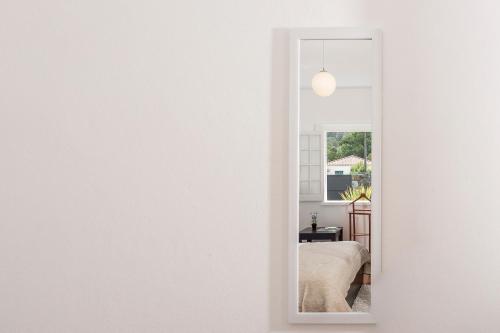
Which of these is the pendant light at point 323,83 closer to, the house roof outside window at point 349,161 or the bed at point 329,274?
the house roof outside window at point 349,161

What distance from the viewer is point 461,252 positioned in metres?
1.95

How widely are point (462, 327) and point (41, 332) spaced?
146 centimetres

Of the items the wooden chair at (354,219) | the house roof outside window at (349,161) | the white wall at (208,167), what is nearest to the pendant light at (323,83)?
the white wall at (208,167)

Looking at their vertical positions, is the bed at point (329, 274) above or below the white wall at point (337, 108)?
below

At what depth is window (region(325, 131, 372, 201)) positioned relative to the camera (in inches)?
77.3

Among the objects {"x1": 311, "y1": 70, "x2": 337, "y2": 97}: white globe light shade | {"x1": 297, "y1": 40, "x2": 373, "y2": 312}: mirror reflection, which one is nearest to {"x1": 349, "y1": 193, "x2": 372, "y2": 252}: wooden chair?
{"x1": 297, "y1": 40, "x2": 373, "y2": 312}: mirror reflection

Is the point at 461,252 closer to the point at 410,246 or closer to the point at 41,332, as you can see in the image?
the point at 410,246

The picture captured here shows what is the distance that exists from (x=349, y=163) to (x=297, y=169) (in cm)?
18

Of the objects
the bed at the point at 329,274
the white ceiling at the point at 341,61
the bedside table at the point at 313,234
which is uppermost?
the white ceiling at the point at 341,61

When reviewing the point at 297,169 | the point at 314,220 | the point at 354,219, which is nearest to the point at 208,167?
the point at 297,169

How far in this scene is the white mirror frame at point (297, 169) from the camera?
1.94 metres

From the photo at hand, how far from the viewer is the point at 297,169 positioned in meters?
1.97

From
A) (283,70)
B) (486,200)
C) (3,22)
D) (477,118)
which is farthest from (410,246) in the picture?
(3,22)

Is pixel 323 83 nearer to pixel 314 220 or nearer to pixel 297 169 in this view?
pixel 297 169
